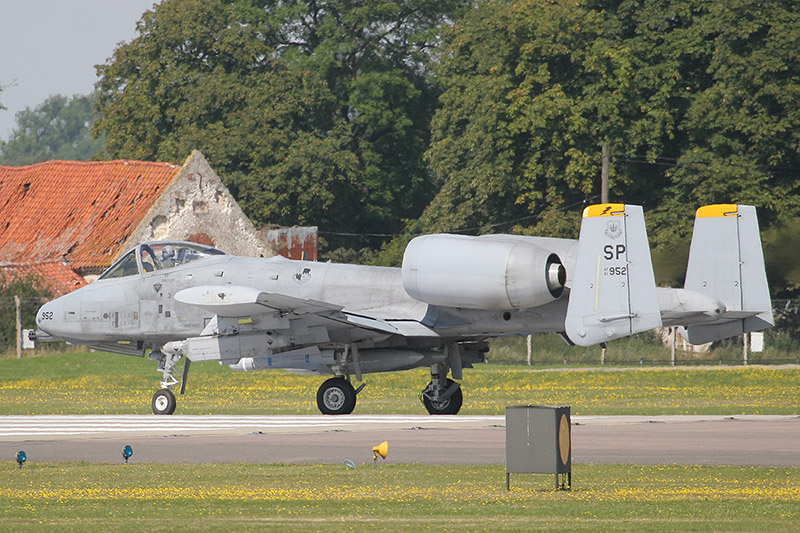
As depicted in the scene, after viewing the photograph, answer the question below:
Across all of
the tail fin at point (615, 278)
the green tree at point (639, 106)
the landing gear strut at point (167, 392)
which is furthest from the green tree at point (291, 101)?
the tail fin at point (615, 278)

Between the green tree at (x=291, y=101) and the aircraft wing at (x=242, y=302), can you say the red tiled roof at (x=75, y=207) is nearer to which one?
the green tree at (x=291, y=101)

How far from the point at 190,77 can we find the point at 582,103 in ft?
90.8

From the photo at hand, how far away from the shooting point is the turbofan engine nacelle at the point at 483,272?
72.3 ft

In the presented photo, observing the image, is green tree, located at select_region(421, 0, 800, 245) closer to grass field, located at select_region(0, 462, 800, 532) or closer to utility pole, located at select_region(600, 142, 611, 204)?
utility pole, located at select_region(600, 142, 611, 204)

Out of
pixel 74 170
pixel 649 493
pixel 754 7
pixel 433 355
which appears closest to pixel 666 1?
pixel 754 7

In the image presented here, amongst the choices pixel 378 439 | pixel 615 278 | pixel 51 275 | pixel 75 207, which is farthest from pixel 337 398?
pixel 75 207

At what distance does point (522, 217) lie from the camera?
61.1m

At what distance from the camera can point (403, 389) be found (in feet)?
113

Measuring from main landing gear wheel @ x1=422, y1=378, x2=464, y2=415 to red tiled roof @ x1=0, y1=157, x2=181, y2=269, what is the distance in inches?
1166

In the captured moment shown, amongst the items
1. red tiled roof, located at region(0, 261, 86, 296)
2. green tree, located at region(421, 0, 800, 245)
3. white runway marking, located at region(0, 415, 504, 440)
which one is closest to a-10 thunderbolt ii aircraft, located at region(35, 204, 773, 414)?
white runway marking, located at region(0, 415, 504, 440)

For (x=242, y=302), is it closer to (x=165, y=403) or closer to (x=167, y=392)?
(x=167, y=392)

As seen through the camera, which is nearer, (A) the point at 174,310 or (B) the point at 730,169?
(A) the point at 174,310

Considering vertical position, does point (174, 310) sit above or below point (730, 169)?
below

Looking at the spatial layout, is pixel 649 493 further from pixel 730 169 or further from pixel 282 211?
pixel 282 211
